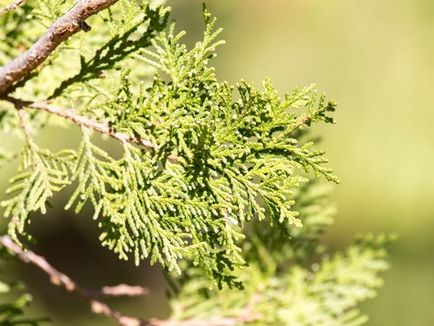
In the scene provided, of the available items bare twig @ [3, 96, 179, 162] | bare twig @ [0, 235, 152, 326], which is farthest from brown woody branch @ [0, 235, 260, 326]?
bare twig @ [3, 96, 179, 162]

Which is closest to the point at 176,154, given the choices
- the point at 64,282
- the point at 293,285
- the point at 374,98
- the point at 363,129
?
the point at 64,282

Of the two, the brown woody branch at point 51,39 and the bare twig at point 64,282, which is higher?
the brown woody branch at point 51,39

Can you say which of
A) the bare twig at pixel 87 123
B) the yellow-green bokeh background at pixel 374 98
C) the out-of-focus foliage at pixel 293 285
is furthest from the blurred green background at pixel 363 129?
the bare twig at pixel 87 123

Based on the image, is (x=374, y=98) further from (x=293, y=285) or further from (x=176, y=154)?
(x=176, y=154)

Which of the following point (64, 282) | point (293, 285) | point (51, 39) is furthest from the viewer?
point (293, 285)

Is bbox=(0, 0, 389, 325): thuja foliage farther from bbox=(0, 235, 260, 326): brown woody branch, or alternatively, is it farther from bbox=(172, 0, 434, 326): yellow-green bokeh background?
bbox=(172, 0, 434, 326): yellow-green bokeh background

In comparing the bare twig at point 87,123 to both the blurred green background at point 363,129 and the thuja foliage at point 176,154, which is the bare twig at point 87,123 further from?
the blurred green background at point 363,129

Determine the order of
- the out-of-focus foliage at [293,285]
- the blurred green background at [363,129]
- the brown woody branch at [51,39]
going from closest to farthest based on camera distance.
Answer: the brown woody branch at [51,39] < the out-of-focus foliage at [293,285] < the blurred green background at [363,129]
